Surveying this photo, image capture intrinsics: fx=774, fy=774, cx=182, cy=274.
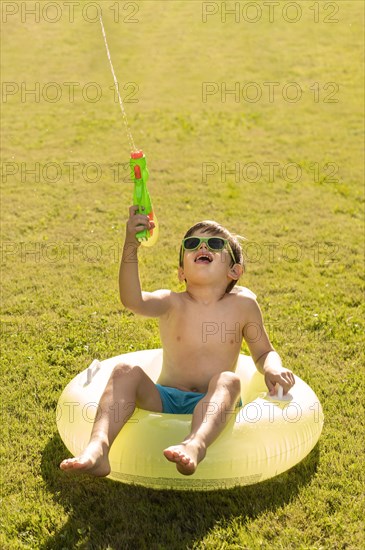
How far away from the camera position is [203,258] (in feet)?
13.3

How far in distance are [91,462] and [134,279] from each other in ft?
3.05

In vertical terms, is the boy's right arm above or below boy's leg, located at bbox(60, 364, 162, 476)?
above

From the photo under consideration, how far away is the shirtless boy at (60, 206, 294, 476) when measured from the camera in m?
3.77

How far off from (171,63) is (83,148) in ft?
14.4

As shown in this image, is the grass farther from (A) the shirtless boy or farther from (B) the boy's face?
(B) the boy's face

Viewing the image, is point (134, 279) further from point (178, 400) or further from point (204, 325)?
point (178, 400)

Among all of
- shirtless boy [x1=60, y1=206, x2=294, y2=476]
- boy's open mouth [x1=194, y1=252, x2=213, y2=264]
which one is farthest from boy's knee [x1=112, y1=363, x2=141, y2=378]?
boy's open mouth [x1=194, y1=252, x2=213, y2=264]

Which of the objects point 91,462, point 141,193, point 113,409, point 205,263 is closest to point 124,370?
point 113,409

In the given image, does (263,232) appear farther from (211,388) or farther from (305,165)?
(211,388)

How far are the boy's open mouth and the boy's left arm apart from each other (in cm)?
31

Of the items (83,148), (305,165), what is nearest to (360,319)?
(305,165)

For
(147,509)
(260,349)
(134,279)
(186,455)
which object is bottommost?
(147,509)

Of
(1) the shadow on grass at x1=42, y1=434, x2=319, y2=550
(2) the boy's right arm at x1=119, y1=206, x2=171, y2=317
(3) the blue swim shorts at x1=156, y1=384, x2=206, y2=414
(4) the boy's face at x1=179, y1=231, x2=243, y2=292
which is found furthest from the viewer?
(4) the boy's face at x1=179, y1=231, x2=243, y2=292

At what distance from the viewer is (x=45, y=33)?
49.5 feet
